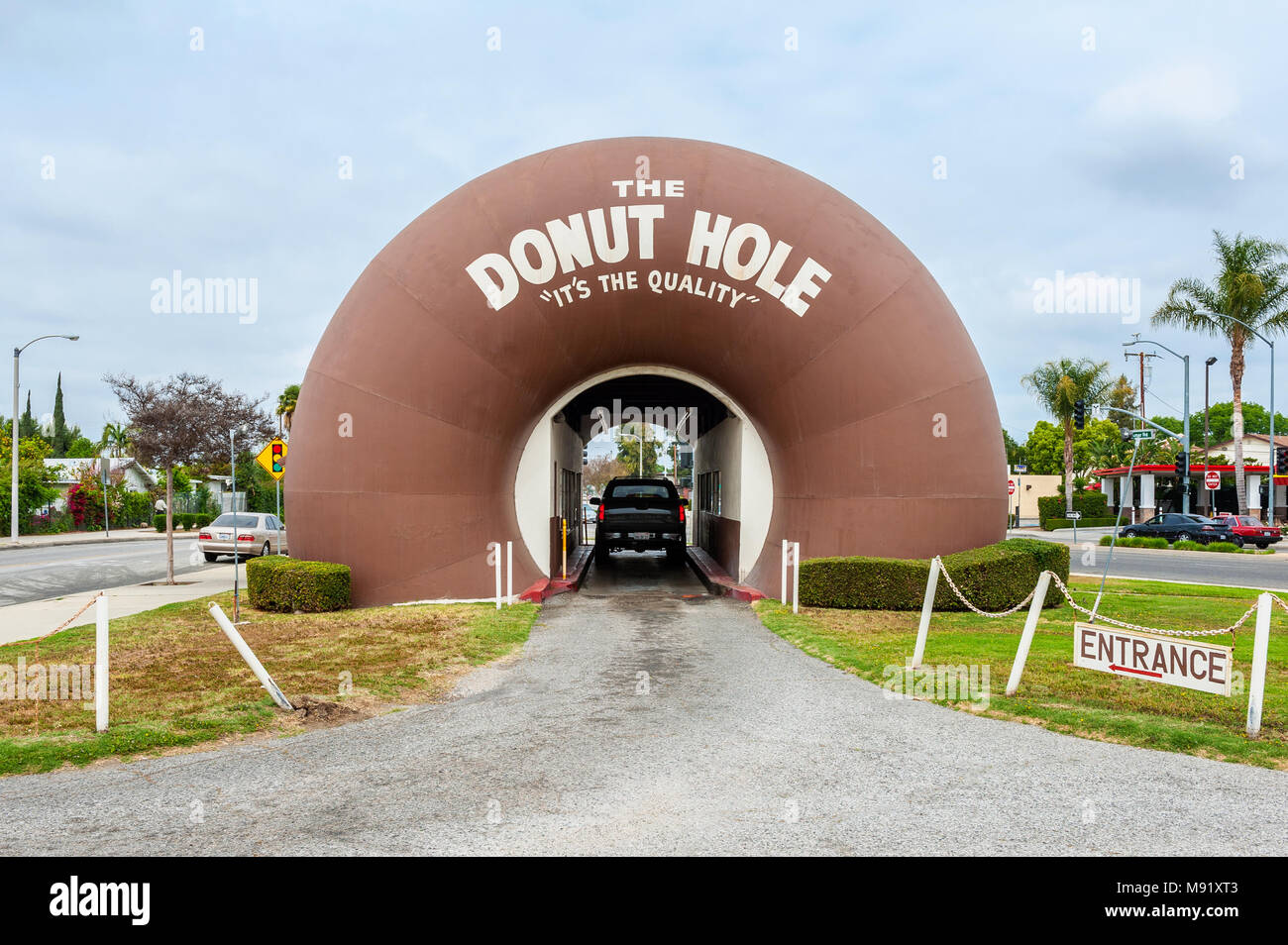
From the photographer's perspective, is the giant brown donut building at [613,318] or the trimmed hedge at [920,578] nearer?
the trimmed hedge at [920,578]

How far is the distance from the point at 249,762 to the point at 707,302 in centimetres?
969

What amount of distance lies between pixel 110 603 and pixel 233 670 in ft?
25.0

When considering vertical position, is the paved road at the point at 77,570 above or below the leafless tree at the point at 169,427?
below

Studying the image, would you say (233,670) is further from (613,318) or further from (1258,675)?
(1258,675)

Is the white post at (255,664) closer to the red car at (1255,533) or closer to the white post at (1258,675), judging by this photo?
the white post at (1258,675)

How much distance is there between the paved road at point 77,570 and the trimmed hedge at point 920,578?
12.8m

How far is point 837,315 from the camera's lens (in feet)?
43.2

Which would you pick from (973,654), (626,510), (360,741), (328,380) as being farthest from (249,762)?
(626,510)

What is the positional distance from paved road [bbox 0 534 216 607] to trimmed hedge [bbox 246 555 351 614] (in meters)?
4.95

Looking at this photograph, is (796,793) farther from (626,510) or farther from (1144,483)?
(1144,483)

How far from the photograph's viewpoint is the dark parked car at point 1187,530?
115ft
